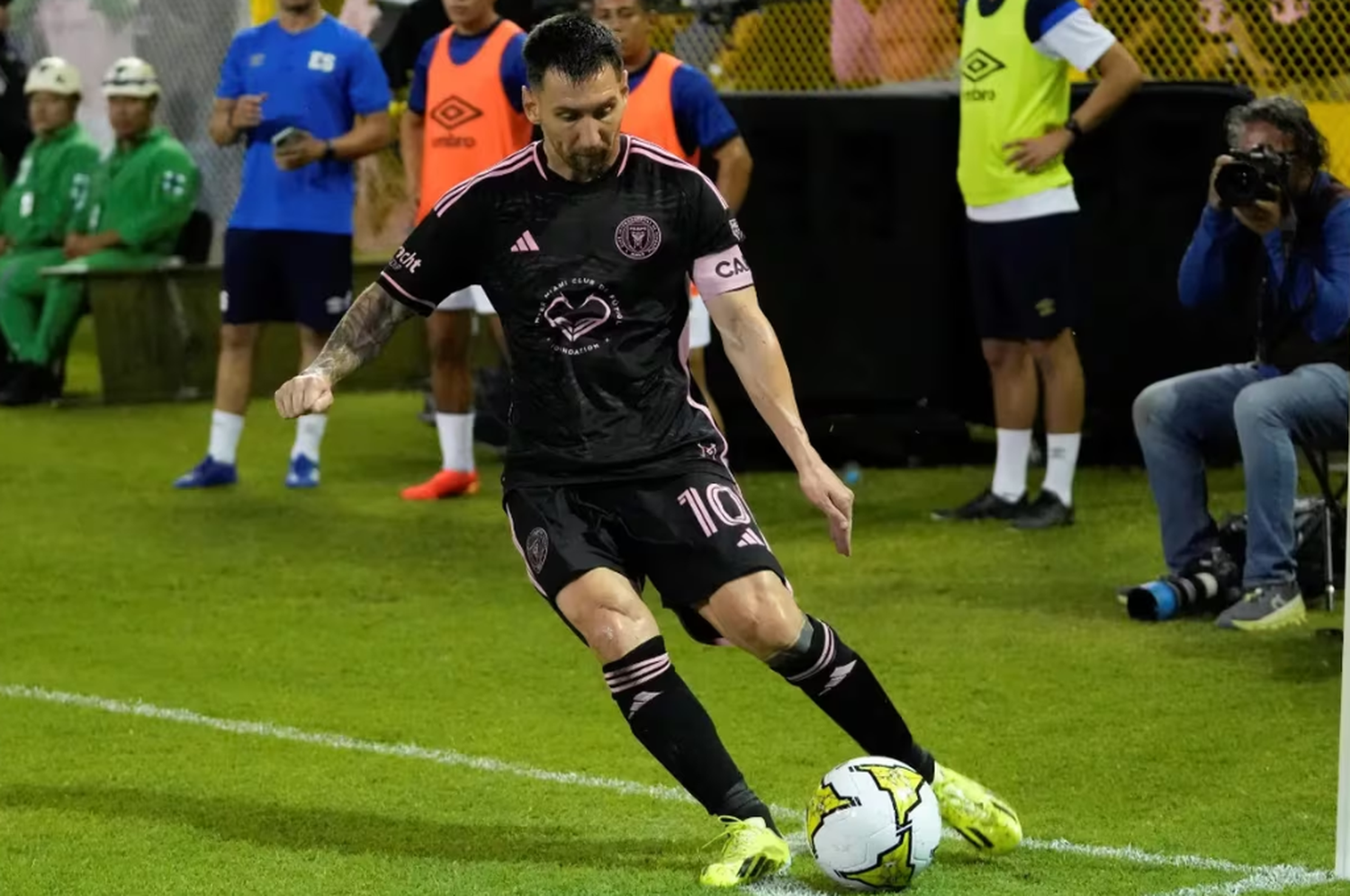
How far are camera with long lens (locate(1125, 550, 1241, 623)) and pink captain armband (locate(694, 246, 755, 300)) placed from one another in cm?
303

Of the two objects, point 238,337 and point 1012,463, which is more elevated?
point 238,337

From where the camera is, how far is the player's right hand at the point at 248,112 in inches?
404

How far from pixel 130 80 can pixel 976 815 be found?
996 cm

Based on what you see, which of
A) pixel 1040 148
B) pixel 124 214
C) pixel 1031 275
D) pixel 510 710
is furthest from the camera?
pixel 124 214

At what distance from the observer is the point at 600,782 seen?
18.6 feet

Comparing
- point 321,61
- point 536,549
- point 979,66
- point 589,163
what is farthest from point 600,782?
point 321,61

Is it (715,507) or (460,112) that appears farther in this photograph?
(460,112)

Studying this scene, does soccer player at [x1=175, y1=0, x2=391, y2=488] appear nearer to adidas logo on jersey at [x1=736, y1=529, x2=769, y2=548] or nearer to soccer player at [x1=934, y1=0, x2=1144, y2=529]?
soccer player at [x1=934, y1=0, x2=1144, y2=529]

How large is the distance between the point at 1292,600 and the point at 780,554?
2295 mm

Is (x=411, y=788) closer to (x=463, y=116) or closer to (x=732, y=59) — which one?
(x=463, y=116)

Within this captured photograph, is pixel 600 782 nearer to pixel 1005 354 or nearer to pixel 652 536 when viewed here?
pixel 652 536

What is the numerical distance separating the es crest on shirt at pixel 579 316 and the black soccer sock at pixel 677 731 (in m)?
0.70

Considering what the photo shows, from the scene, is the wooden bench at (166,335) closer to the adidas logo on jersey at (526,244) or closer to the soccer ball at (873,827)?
the adidas logo on jersey at (526,244)

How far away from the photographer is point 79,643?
24.4 feet
